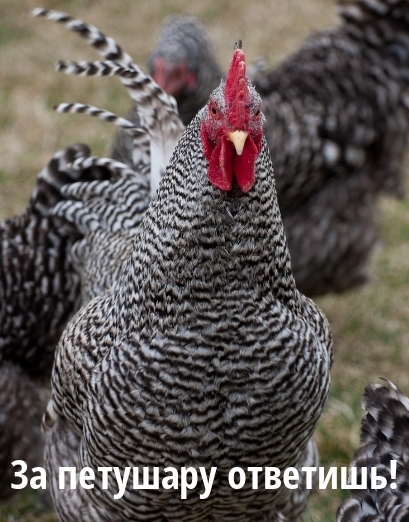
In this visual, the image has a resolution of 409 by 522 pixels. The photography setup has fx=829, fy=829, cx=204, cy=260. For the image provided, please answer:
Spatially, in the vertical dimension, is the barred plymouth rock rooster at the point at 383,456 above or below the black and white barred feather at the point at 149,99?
below

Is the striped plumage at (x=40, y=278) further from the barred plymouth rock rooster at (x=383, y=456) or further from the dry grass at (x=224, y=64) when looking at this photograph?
the barred plymouth rock rooster at (x=383, y=456)

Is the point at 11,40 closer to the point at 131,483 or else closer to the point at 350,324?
the point at 350,324

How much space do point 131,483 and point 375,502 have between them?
86cm

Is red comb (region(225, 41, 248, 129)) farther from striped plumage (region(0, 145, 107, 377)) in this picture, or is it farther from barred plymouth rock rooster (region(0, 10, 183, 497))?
striped plumage (region(0, 145, 107, 377))

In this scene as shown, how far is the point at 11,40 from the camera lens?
10602mm

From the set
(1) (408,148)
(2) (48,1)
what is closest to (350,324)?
(1) (408,148)

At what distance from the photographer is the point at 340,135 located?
5188mm

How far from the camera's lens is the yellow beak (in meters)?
2.51

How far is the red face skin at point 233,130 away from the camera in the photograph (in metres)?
2.58

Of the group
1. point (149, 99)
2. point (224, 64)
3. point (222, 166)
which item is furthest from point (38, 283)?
point (224, 64)

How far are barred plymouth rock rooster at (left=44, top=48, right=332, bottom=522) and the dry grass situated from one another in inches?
57.3

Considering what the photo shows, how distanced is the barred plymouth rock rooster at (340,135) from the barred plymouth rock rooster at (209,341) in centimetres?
215

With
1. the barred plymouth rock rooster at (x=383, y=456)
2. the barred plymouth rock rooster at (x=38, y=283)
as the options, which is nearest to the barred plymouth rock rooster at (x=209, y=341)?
the barred plymouth rock rooster at (x=383, y=456)

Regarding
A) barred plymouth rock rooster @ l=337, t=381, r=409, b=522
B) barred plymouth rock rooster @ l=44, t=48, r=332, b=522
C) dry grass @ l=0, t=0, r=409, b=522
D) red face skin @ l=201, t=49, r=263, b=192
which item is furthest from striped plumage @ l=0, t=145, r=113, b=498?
barred plymouth rock rooster @ l=337, t=381, r=409, b=522
